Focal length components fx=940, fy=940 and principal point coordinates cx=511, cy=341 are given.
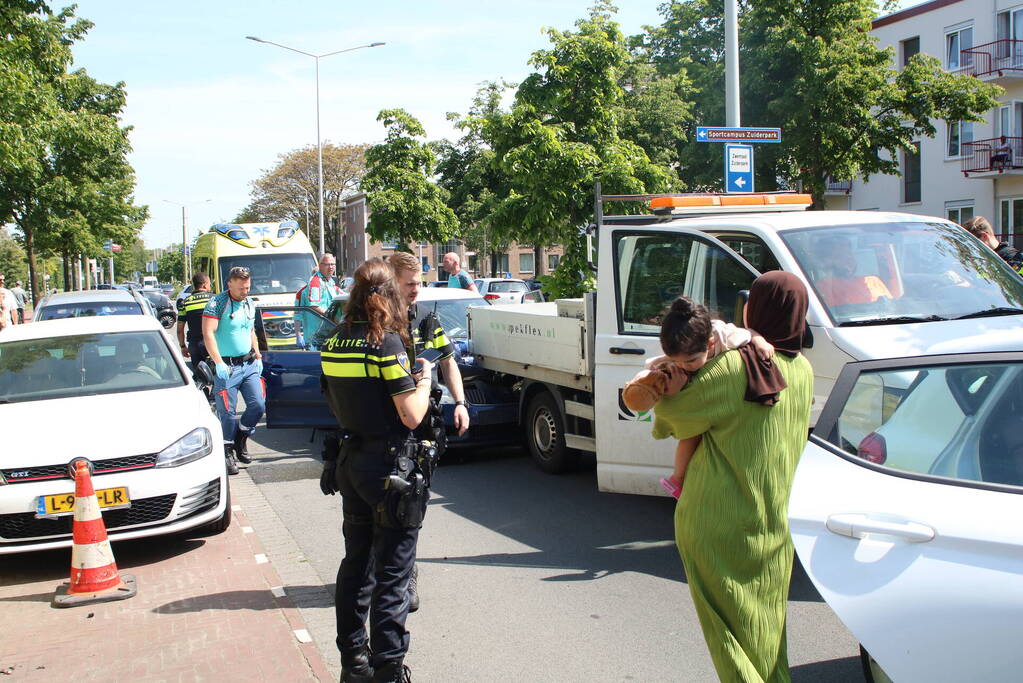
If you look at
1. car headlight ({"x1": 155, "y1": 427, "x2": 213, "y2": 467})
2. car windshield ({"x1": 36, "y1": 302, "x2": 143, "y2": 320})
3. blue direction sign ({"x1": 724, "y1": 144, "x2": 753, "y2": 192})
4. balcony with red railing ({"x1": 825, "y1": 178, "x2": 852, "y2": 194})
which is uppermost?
balcony with red railing ({"x1": 825, "y1": 178, "x2": 852, "y2": 194})

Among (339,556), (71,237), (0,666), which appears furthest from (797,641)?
(71,237)

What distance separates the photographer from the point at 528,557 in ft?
19.7

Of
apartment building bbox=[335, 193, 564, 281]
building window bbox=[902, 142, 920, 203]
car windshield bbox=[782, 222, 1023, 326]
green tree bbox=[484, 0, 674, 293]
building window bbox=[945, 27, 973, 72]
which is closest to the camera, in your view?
car windshield bbox=[782, 222, 1023, 326]

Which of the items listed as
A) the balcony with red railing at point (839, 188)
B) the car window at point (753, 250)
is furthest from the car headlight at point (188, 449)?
the balcony with red railing at point (839, 188)

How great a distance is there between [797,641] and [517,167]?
11422 millimetres

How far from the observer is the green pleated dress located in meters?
3.03

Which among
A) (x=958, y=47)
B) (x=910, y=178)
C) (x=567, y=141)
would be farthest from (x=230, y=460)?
(x=910, y=178)

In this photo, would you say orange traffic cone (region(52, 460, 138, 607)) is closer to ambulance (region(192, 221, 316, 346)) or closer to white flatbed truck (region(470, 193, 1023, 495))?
white flatbed truck (region(470, 193, 1023, 495))

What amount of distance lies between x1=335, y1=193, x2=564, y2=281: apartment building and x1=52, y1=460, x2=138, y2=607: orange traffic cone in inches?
1728

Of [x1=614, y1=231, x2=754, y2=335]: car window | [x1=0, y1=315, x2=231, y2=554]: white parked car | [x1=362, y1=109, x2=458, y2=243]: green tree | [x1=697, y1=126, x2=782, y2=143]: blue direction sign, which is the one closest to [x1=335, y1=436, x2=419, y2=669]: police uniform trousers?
[x1=0, y1=315, x2=231, y2=554]: white parked car

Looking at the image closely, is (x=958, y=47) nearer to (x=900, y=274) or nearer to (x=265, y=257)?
(x=265, y=257)

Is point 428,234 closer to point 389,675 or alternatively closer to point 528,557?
point 528,557

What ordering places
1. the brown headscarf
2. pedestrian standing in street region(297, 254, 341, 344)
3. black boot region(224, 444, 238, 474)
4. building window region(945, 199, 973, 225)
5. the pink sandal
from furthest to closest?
building window region(945, 199, 973, 225)
pedestrian standing in street region(297, 254, 341, 344)
black boot region(224, 444, 238, 474)
the pink sandal
the brown headscarf

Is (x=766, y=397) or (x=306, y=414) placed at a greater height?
(x=766, y=397)
